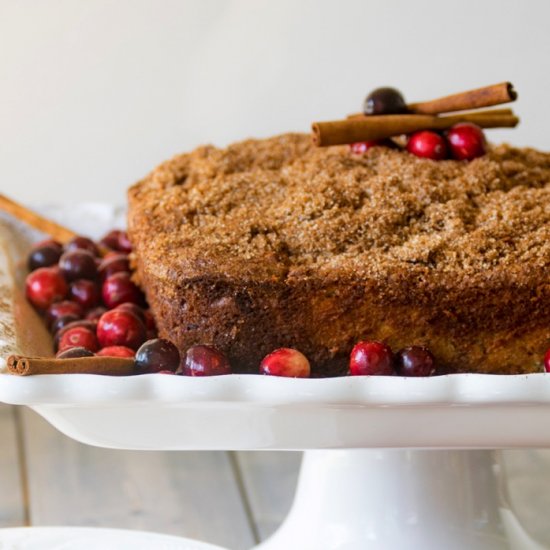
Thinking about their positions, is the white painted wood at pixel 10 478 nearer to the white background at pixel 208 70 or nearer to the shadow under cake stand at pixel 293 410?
the shadow under cake stand at pixel 293 410

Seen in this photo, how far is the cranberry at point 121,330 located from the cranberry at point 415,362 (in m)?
0.34

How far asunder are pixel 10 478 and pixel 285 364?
Result: 2.87ft

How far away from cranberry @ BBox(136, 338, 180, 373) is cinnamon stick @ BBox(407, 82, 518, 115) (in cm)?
60

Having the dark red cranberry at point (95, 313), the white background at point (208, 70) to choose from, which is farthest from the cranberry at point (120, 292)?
the white background at point (208, 70)

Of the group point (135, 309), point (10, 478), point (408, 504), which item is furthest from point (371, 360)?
point (10, 478)

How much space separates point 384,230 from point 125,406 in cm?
39

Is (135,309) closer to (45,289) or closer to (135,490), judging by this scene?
(45,289)

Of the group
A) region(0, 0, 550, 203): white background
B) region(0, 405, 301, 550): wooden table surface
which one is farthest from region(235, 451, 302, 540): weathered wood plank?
region(0, 0, 550, 203): white background

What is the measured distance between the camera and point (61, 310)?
1446 mm

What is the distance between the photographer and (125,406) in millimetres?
1006

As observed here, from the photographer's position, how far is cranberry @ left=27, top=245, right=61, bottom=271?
1587mm

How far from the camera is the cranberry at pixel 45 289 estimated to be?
1.49 meters

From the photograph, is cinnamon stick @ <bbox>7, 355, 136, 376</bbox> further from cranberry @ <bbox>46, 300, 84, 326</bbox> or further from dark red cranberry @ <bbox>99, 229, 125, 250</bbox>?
dark red cranberry @ <bbox>99, 229, 125, 250</bbox>

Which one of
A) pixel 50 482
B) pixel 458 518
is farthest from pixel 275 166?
pixel 50 482
